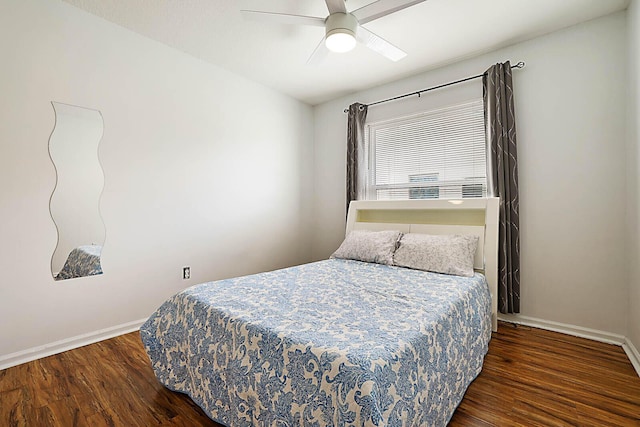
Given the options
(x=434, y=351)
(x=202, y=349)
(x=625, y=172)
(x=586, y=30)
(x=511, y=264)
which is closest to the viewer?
(x=434, y=351)

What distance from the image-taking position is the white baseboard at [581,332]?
205cm

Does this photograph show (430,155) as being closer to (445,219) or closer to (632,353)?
(445,219)

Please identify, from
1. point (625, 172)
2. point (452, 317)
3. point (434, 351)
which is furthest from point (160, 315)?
point (625, 172)

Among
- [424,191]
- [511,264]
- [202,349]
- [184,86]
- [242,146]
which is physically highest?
[184,86]

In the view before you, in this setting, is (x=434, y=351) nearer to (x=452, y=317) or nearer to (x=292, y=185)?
(x=452, y=317)

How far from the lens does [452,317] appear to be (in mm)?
1625

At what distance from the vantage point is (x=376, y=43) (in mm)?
2207

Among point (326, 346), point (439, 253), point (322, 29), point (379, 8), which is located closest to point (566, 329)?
point (439, 253)

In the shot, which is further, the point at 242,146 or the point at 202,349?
the point at 242,146

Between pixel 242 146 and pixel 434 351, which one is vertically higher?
pixel 242 146

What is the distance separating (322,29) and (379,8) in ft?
2.61

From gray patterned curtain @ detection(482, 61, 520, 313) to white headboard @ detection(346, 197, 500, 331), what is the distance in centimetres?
16

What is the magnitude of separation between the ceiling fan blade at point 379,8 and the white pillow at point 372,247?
1801 millimetres

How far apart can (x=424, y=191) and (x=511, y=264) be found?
111 centimetres
